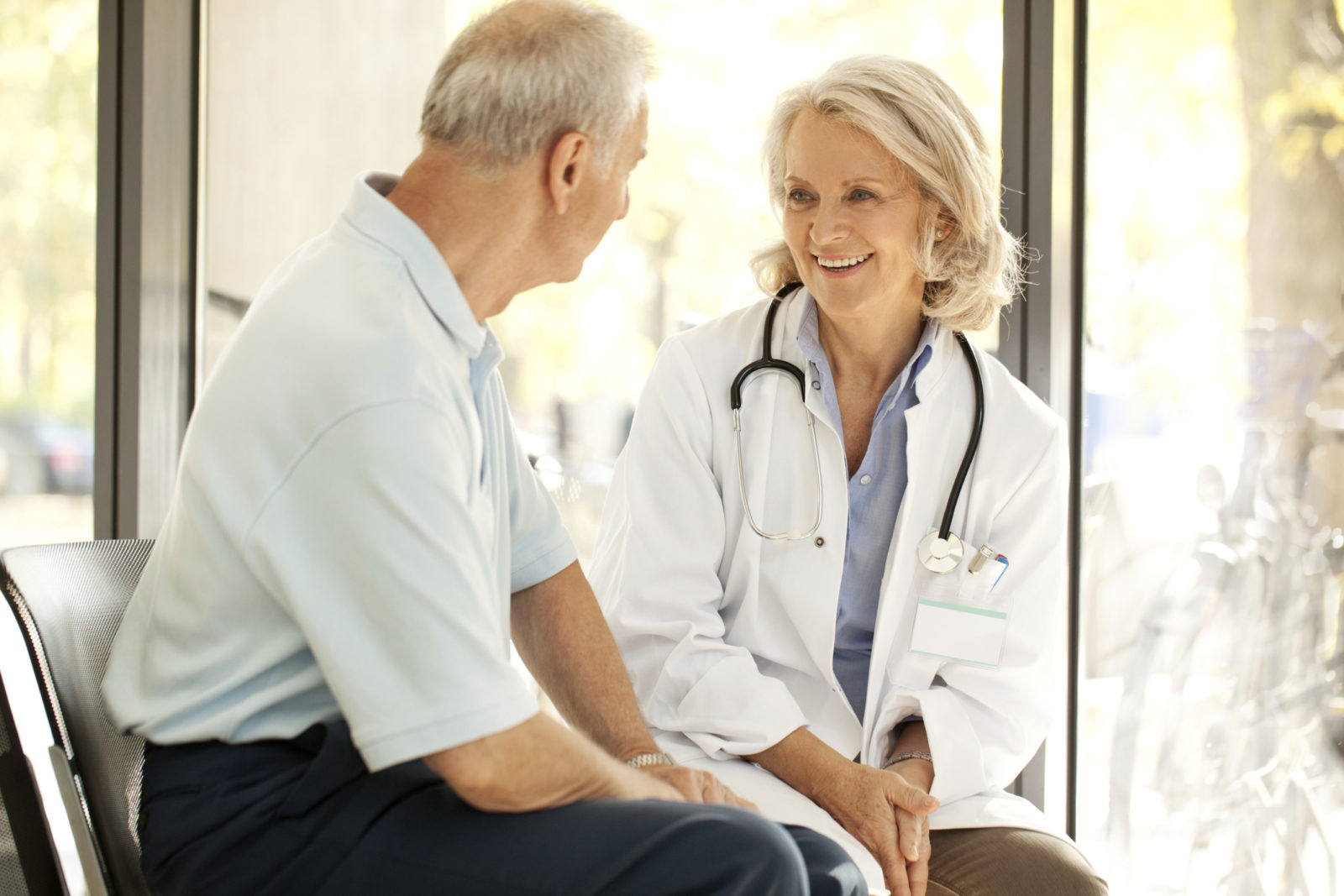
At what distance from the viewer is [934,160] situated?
1631 millimetres

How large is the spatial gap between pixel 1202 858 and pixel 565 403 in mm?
1482

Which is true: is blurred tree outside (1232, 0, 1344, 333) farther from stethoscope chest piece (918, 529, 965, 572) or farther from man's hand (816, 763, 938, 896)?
man's hand (816, 763, 938, 896)

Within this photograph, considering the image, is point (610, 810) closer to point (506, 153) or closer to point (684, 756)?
point (684, 756)

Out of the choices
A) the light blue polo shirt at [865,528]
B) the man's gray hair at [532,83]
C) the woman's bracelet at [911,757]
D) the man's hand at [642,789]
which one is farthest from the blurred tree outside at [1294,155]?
the man's hand at [642,789]

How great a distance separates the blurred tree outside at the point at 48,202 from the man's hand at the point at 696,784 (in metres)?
1.48

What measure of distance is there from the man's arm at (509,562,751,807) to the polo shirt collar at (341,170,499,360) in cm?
45

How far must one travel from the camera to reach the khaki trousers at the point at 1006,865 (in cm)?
143

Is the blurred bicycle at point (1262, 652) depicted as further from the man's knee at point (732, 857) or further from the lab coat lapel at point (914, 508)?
the man's knee at point (732, 857)

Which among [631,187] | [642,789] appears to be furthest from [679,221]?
[642,789]

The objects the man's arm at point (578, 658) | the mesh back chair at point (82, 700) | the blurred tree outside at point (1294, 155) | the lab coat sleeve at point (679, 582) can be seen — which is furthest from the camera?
the blurred tree outside at point (1294, 155)

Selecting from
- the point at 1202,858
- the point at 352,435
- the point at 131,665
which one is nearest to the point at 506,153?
the point at 352,435

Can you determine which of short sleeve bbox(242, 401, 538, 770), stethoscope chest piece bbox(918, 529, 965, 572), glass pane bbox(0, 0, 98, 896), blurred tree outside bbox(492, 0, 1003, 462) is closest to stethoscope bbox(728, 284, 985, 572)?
stethoscope chest piece bbox(918, 529, 965, 572)

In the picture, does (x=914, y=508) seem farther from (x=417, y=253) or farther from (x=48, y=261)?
(x=48, y=261)

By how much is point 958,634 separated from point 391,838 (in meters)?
0.92
